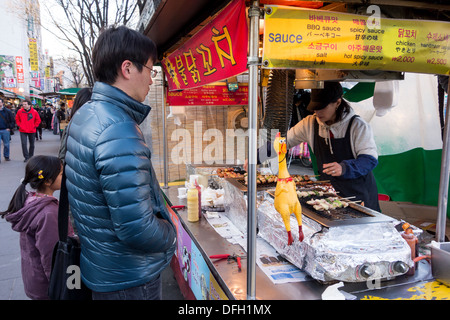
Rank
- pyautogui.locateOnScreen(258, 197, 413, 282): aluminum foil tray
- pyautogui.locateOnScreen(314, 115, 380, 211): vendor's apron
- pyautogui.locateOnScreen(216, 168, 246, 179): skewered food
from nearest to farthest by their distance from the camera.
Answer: pyautogui.locateOnScreen(258, 197, 413, 282): aluminum foil tray → pyautogui.locateOnScreen(314, 115, 380, 211): vendor's apron → pyautogui.locateOnScreen(216, 168, 246, 179): skewered food

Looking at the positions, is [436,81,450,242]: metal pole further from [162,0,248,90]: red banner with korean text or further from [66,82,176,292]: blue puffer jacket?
[66,82,176,292]: blue puffer jacket

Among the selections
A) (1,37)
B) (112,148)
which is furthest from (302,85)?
(1,37)

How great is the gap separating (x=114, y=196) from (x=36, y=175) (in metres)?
1.38

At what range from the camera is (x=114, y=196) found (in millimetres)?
1452

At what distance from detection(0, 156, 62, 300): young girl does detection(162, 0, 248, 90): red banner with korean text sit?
1.59 meters

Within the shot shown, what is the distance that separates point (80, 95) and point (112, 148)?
216 cm

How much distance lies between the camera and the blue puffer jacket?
146 cm

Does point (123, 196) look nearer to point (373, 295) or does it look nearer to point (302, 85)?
point (373, 295)

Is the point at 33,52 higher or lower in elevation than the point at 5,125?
higher

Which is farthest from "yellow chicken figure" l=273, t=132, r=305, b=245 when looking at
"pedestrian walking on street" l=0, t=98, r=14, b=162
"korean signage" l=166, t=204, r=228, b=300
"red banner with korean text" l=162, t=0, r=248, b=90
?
"pedestrian walking on street" l=0, t=98, r=14, b=162

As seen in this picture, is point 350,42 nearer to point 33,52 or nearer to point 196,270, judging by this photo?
point 196,270

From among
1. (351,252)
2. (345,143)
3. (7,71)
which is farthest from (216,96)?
(7,71)

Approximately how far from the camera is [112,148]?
1.45m

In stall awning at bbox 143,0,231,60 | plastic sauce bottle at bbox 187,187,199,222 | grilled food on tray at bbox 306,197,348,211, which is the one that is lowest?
plastic sauce bottle at bbox 187,187,199,222
